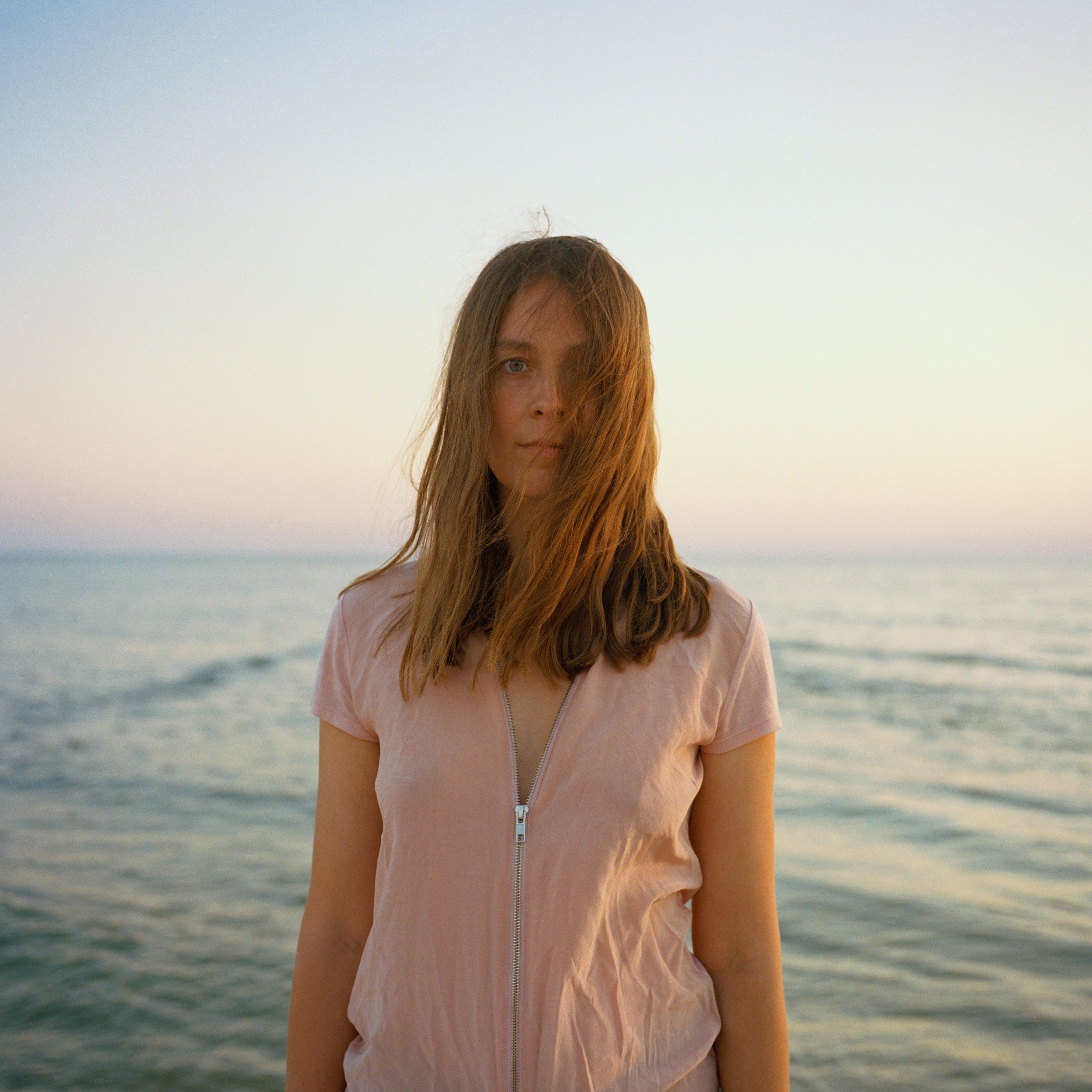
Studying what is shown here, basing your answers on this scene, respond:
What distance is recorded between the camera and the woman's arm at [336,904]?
1.81 meters

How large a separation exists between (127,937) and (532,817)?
575 cm

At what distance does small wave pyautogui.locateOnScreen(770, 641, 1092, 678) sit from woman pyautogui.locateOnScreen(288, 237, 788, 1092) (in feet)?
64.0

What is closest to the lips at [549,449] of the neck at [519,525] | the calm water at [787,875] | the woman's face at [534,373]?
the woman's face at [534,373]

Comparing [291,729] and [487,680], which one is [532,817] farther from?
[291,729]

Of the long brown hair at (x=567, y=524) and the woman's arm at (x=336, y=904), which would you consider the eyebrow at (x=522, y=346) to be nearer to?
the long brown hair at (x=567, y=524)

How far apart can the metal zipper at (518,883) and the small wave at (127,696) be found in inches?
550

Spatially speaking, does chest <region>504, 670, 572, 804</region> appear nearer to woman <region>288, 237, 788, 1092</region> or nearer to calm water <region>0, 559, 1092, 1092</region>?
woman <region>288, 237, 788, 1092</region>

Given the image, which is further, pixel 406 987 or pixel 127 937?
pixel 127 937

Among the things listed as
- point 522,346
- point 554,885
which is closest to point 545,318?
point 522,346

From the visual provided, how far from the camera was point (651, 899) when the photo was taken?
5.43 ft

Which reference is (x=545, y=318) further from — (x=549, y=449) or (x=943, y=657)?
(x=943, y=657)

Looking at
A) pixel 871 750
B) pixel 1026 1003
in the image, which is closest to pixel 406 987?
pixel 1026 1003

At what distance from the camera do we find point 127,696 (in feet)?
52.4

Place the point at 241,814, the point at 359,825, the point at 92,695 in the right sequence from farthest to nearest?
the point at 92,695
the point at 241,814
the point at 359,825
